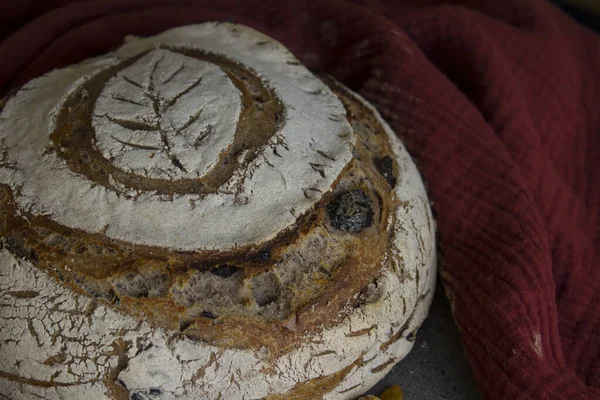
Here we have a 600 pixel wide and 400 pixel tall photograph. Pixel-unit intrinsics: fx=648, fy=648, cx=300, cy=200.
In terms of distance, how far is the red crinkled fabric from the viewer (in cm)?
114

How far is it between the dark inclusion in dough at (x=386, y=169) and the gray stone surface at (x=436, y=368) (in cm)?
30

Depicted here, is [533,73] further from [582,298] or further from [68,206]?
[68,206]

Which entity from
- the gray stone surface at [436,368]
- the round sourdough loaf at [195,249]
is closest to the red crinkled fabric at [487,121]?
the gray stone surface at [436,368]

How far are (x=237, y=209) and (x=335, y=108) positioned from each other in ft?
1.01

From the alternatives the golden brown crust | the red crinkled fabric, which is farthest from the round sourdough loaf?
the red crinkled fabric

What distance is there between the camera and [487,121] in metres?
1.47

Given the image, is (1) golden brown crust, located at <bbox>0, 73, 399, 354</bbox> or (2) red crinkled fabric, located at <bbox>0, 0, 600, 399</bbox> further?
(2) red crinkled fabric, located at <bbox>0, 0, 600, 399</bbox>

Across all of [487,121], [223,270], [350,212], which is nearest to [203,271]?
[223,270]

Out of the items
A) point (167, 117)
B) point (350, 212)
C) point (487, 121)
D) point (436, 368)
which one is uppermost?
point (167, 117)

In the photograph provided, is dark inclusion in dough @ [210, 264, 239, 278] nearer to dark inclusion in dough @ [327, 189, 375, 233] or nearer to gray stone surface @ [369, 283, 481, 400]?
dark inclusion in dough @ [327, 189, 375, 233]

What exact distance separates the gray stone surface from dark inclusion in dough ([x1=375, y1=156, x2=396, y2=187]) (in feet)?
0.97

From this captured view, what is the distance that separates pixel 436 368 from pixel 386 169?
378 mm

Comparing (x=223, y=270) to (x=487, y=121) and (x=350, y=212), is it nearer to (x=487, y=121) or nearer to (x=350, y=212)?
(x=350, y=212)

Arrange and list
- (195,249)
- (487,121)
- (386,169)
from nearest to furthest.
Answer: (195,249)
(386,169)
(487,121)
